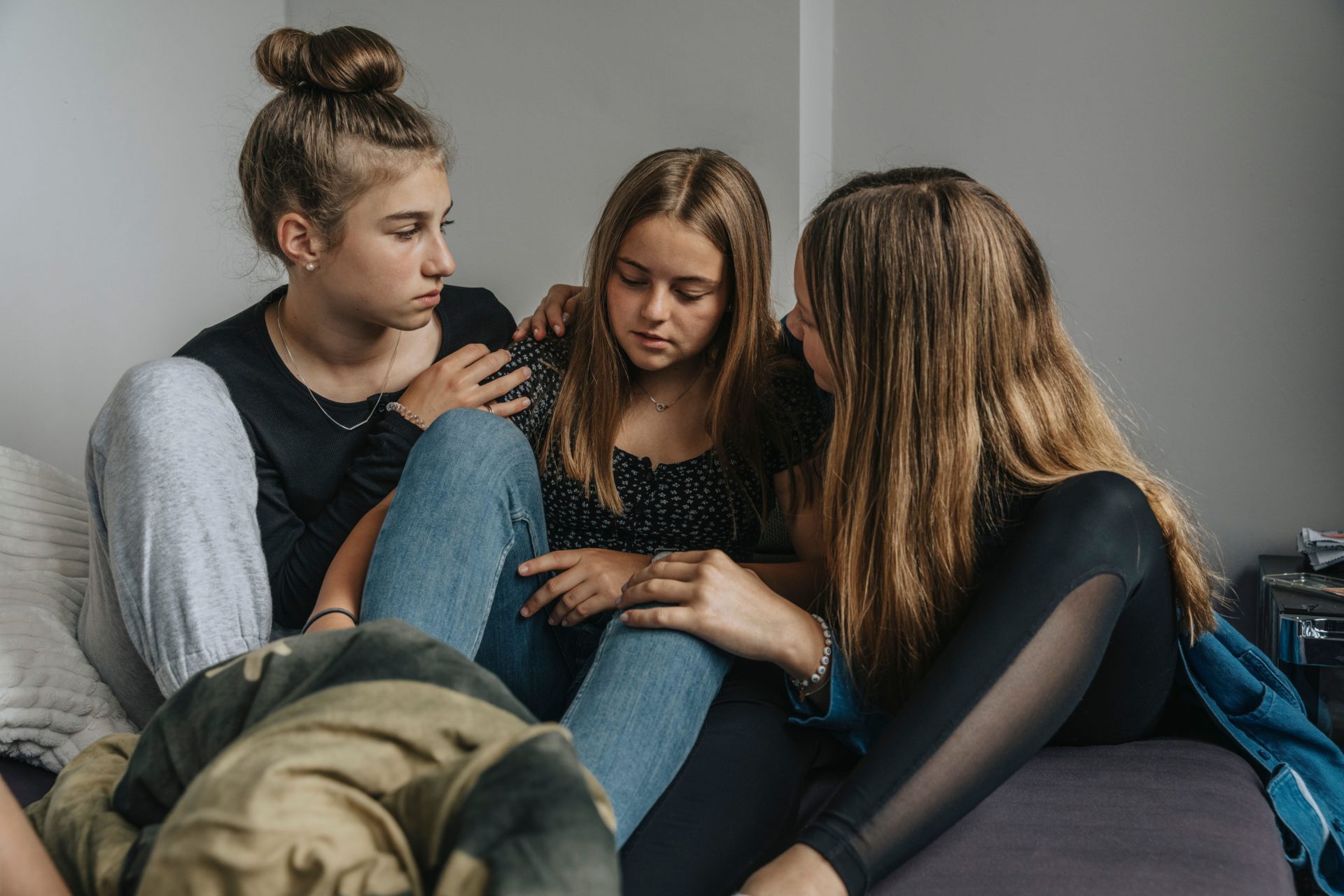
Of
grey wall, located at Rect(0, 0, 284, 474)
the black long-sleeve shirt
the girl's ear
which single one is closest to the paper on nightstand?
the black long-sleeve shirt

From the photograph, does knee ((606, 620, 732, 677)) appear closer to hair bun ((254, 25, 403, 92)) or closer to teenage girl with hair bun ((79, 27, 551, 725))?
teenage girl with hair bun ((79, 27, 551, 725))

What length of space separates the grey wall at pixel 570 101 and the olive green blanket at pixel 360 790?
1.36m

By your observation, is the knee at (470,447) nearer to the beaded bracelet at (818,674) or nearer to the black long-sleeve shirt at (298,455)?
the black long-sleeve shirt at (298,455)

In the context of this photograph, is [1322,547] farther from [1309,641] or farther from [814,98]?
[814,98]

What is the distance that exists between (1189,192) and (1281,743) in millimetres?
996

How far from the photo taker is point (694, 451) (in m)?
1.45

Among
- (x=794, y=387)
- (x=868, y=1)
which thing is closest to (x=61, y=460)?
(x=794, y=387)

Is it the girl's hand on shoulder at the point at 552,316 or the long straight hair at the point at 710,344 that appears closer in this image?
the long straight hair at the point at 710,344

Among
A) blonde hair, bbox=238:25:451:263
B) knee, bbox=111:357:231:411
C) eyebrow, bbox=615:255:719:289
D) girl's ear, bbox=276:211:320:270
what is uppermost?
blonde hair, bbox=238:25:451:263

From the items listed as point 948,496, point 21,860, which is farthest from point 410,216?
point 21,860

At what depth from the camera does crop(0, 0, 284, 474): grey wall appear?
1.97 metres

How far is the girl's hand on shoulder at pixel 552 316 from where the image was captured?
1.52 m

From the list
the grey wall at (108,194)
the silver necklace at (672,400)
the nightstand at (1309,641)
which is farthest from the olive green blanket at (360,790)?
the grey wall at (108,194)

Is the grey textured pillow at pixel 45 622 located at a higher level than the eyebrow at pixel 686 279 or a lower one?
lower
